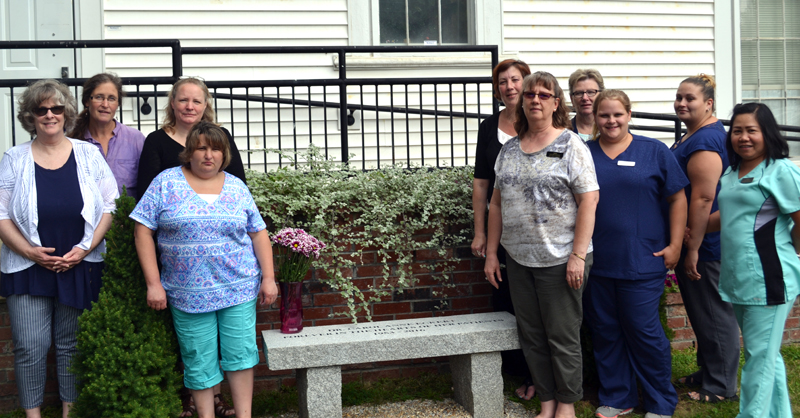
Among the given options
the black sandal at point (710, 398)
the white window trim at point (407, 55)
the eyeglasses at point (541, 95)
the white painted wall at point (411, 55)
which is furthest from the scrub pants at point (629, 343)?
the white window trim at point (407, 55)

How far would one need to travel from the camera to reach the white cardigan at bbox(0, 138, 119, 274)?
2.90 metres

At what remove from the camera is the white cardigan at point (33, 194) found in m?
2.90

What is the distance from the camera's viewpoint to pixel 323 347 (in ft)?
10.3

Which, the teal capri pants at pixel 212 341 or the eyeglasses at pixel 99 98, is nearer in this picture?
the teal capri pants at pixel 212 341

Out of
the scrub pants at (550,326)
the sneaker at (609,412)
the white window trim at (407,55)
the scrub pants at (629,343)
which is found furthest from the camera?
the white window trim at (407,55)

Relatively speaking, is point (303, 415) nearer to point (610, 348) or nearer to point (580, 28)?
point (610, 348)

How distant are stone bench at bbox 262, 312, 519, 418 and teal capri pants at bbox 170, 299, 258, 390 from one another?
0.16m

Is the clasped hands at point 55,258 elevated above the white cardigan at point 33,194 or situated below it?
below

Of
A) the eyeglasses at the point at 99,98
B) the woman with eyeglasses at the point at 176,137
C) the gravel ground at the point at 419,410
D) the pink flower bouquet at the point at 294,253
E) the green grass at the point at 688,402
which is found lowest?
the gravel ground at the point at 419,410

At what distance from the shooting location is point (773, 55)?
7.55 metres

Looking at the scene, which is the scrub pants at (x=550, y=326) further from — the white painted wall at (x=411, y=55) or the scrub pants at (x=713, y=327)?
the white painted wall at (x=411, y=55)

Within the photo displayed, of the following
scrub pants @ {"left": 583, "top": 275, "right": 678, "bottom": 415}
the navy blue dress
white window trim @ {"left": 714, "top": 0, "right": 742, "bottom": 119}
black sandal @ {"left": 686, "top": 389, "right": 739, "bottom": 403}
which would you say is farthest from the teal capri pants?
white window trim @ {"left": 714, "top": 0, "right": 742, "bottom": 119}

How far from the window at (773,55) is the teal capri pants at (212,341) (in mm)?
6852

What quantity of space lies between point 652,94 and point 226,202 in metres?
5.55
